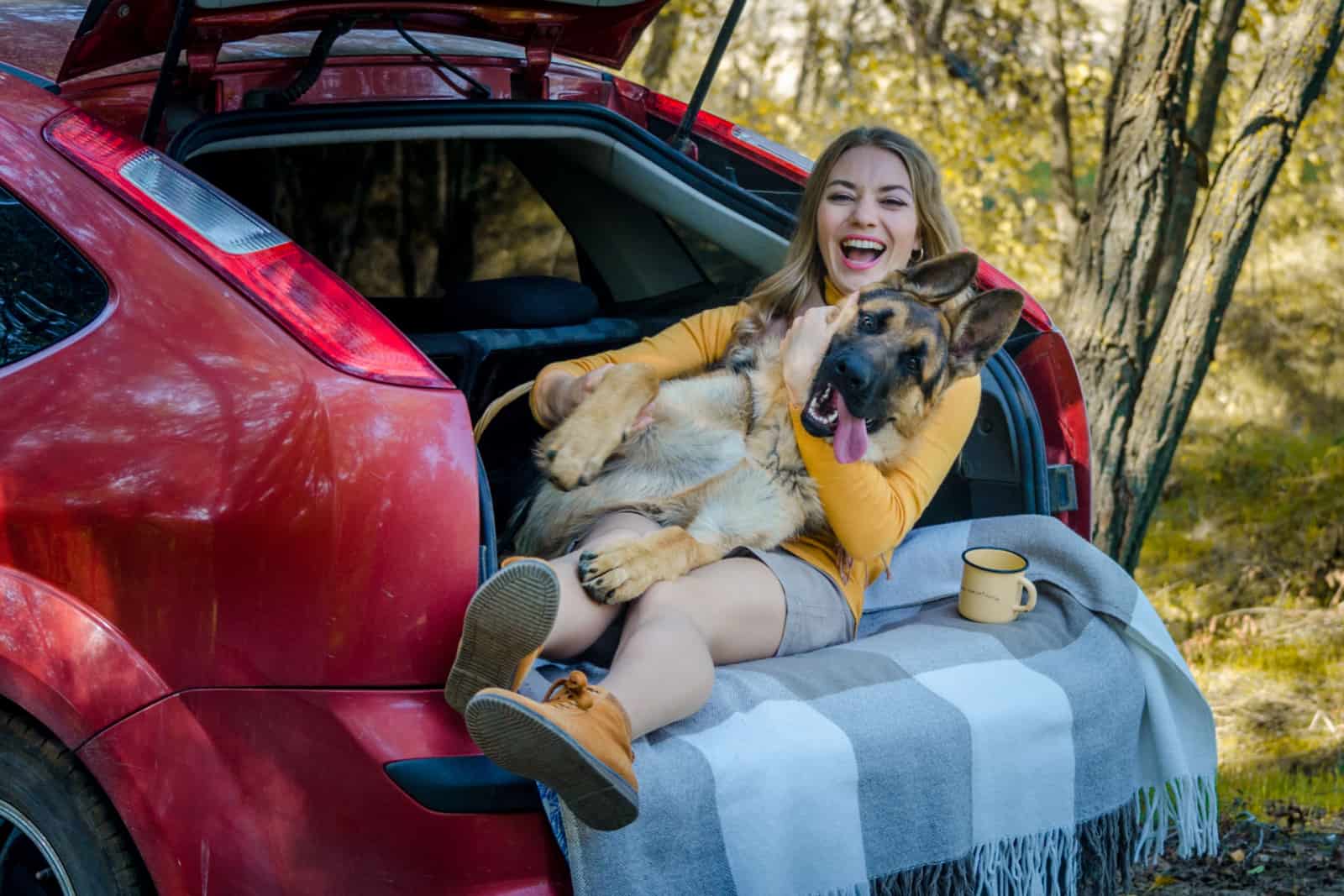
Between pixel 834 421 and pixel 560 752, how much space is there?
1.05m

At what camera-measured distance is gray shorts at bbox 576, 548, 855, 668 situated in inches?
100

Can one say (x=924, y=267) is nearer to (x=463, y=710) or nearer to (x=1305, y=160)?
(x=463, y=710)

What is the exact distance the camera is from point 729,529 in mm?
2617

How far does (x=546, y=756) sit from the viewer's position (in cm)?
178

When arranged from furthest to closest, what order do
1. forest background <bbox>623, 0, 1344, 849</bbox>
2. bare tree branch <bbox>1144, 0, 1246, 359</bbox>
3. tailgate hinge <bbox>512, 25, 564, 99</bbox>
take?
1. forest background <bbox>623, 0, 1344, 849</bbox>
2. bare tree branch <bbox>1144, 0, 1246, 359</bbox>
3. tailgate hinge <bbox>512, 25, 564, 99</bbox>

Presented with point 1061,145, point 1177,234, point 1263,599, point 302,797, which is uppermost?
point 1061,145

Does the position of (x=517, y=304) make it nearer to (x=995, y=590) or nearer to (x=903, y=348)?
(x=903, y=348)

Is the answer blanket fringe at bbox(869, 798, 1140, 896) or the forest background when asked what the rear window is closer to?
blanket fringe at bbox(869, 798, 1140, 896)

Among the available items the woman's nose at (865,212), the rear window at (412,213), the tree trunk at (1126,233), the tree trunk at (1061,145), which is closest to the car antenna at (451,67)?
the rear window at (412,213)

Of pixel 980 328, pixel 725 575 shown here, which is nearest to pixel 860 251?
pixel 980 328

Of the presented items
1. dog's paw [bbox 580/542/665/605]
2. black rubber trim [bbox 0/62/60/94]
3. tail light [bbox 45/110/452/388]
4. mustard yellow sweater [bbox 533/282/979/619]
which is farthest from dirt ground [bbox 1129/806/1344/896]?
black rubber trim [bbox 0/62/60/94]

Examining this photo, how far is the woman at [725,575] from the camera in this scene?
1830 mm

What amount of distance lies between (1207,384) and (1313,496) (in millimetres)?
1583

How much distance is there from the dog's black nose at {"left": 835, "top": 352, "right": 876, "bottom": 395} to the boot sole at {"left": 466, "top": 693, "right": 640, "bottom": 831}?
1014 millimetres
